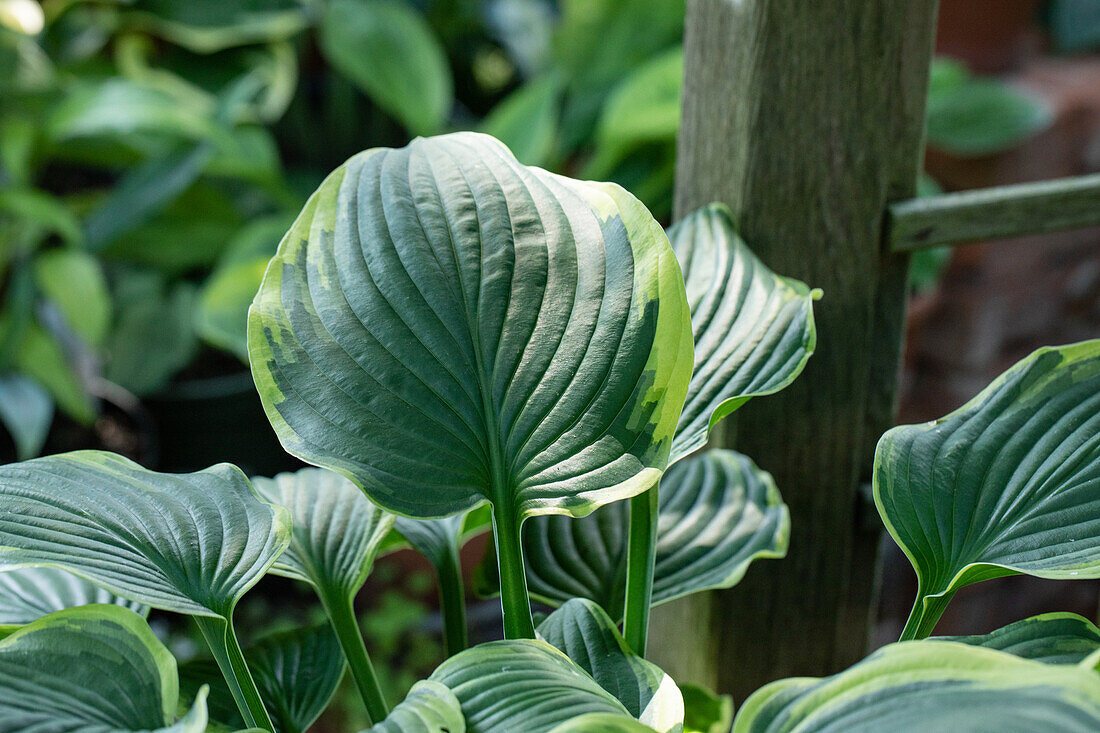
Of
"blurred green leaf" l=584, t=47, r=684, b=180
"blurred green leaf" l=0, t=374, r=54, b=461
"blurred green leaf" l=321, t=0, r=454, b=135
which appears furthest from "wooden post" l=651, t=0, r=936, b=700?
"blurred green leaf" l=0, t=374, r=54, b=461

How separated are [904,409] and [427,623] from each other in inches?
31.5

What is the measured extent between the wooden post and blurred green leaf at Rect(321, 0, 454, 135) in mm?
790

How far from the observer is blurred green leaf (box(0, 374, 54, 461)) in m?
1.22

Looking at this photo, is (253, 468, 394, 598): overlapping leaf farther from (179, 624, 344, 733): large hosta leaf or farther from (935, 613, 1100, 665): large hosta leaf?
(935, 613, 1100, 665): large hosta leaf

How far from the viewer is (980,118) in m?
1.38

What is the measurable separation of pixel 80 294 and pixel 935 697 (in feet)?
4.07

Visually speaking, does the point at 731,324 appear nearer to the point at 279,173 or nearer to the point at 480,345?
the point at 480,345

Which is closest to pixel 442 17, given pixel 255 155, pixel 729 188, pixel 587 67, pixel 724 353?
pixel 587 67

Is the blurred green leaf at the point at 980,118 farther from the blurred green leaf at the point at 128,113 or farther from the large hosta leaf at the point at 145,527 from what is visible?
the large hosta leaf at the point at 145,527

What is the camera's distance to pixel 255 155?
135 centimetres

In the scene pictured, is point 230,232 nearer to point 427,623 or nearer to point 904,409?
point 427,623

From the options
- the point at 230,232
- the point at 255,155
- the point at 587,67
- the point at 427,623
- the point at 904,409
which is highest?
the point at 587,67

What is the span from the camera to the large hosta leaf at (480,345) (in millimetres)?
396

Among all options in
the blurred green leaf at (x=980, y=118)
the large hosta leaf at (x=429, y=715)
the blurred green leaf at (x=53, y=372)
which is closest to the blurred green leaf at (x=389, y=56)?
the blurred green leaf at (x=53, y=372)
